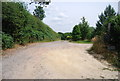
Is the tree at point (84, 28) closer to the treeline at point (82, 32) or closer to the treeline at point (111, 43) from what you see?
the treeline at point (82, 32)

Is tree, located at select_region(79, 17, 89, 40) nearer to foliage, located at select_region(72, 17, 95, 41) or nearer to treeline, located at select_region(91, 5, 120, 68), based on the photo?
foliage, located at select_region(72, 17, 95, 41)

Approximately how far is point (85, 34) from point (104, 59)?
2264 cm

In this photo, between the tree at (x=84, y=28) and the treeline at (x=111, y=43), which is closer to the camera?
the treeline at (x=111, y=43)

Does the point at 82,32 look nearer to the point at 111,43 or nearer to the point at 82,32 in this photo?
the point at 82,32

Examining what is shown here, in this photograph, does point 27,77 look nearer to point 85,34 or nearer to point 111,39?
point 111,39

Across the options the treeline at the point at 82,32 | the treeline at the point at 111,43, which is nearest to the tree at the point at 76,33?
the treeline at the point at 82,32

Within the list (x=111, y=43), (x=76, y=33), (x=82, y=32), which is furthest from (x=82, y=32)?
(x=111, y=43)

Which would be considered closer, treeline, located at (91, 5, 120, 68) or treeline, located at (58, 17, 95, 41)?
treeline, located at (91, 5, 120, 68)

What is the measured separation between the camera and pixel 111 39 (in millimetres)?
6301

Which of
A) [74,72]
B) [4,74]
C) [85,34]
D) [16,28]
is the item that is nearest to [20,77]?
[4,74]

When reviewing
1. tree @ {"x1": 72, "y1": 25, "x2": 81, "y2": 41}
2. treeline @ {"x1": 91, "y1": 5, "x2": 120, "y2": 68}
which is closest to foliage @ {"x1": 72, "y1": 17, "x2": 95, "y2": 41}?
tree @ {"x1": 72, "y1": 25, "x2": 81, "y2": 41}

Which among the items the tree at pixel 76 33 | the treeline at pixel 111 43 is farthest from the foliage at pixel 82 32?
the treeline at pixel 111 43

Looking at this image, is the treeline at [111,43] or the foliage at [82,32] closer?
the treeline at [111,43]

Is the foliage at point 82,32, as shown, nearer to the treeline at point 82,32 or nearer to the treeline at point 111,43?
the treeline at point 82,32
